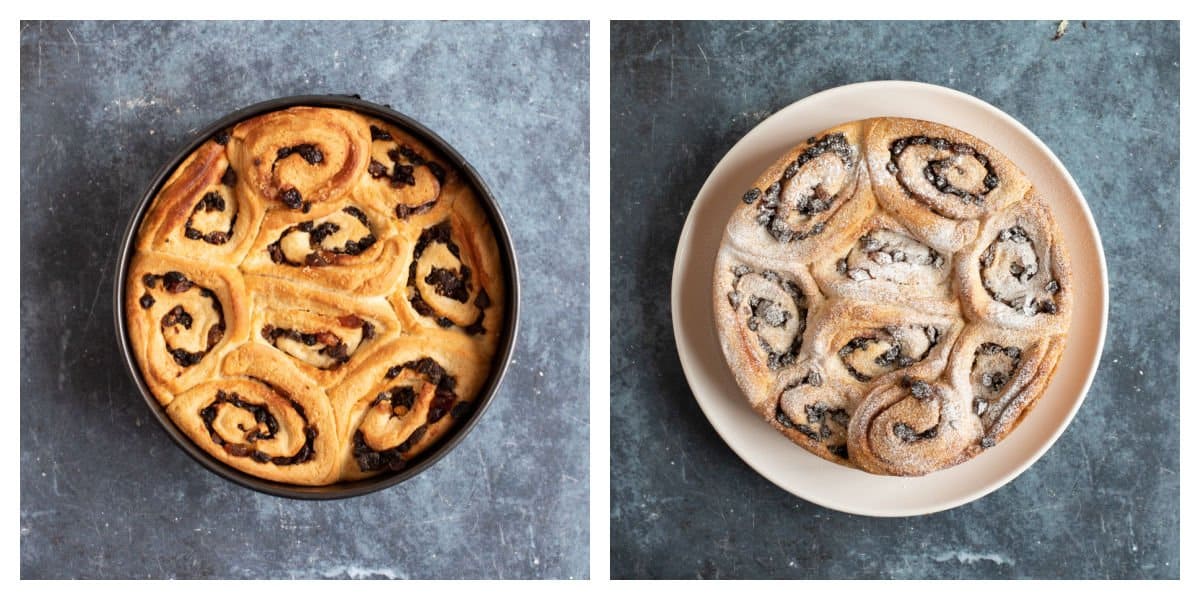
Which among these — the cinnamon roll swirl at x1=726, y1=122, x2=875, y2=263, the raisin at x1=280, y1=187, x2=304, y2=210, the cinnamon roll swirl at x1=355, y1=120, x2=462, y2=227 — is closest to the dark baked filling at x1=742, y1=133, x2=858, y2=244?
the cinnamon roll swirl at x1=726, y1=122, x2=875, y2=263

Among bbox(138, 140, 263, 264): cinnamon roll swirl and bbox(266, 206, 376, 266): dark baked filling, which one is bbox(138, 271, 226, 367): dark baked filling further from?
bbox(266, 206, 376, 266): dark baked filling

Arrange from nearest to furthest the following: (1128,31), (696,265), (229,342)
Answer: (229,342), (696,265), (1128,31)

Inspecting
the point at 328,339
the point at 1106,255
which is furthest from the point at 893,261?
the point at 328,339

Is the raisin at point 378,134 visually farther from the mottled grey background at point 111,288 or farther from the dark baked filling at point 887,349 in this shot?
the dark baked filling at point 887,349

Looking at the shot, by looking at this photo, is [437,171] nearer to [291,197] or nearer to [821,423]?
[291,197]

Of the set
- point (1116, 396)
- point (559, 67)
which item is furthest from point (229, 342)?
point (1116, 396)

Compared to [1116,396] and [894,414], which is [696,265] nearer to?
[894,414]
